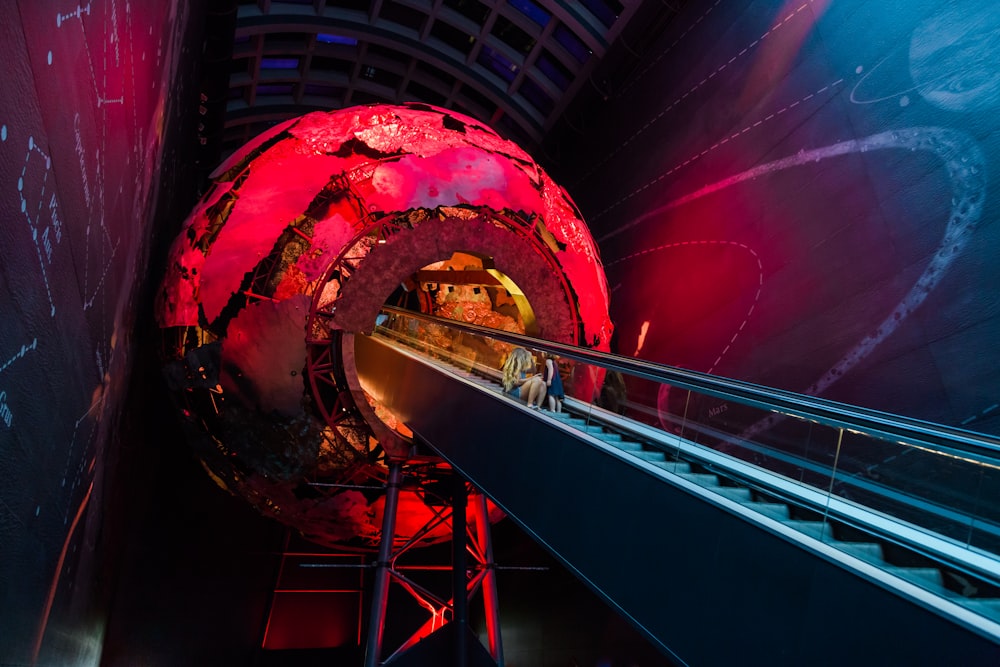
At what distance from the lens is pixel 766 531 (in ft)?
8.00

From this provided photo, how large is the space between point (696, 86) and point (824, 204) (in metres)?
4.33

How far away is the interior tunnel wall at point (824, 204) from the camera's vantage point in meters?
7.14

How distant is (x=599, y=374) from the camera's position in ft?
15.3

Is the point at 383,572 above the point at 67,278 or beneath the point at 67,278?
beneath

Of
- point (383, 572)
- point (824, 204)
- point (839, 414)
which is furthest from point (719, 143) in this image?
point (839, 414)

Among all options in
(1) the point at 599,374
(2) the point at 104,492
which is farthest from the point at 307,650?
(1) the point at 599,374

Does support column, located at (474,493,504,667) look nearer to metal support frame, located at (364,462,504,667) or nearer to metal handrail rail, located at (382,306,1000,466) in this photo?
metal support frame, located at (364,462,504,667)

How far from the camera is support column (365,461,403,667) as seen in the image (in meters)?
6.43

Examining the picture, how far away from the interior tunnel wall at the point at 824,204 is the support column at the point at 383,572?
3.90m

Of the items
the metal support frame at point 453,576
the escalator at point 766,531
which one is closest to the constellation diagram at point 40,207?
the escalator at point 766,531

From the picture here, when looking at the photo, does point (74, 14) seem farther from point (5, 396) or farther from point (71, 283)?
point (5, 396)

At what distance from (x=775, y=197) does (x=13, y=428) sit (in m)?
9.55

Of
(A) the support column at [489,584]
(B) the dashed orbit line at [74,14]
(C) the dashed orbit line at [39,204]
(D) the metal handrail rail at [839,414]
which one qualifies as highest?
(B) the dashed orbit line at [74,14]

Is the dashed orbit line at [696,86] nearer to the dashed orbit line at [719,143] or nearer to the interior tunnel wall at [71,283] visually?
the dashed orbit line at [719,143]
